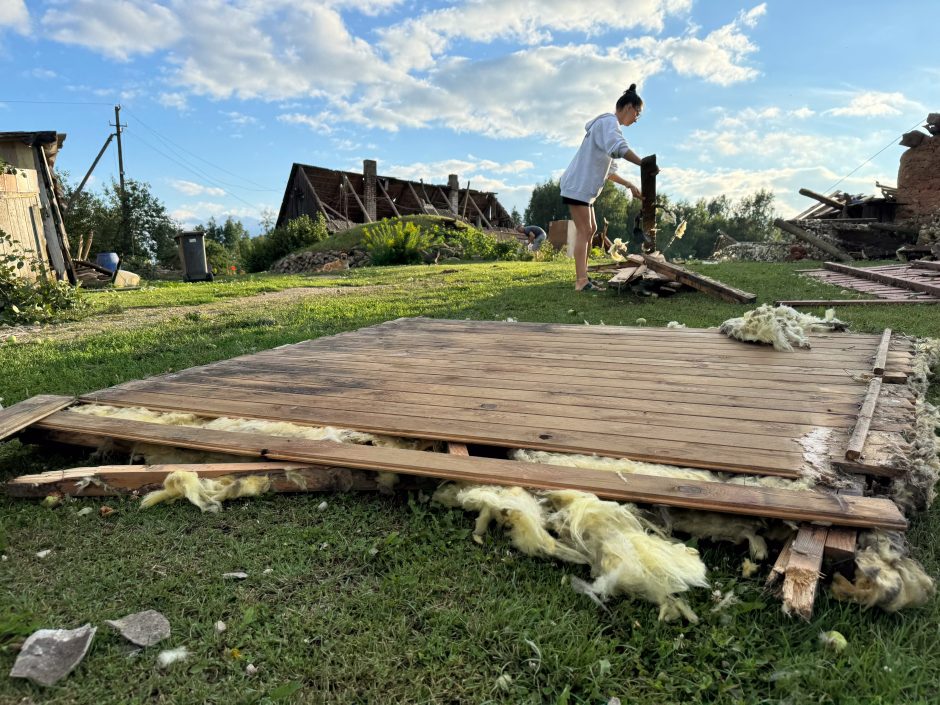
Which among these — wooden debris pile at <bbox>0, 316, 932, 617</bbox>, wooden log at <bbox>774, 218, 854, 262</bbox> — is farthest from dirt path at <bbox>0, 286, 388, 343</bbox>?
wooden log at <bbox>774, 218, 854, 262</bbox>

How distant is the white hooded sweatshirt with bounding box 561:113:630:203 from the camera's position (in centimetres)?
531

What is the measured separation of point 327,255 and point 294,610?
15.8 metres

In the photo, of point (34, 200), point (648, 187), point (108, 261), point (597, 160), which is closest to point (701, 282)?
point (648, 187)

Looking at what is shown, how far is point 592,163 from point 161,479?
4.89 m

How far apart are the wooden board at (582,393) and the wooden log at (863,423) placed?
36mm

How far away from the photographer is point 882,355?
2486mm

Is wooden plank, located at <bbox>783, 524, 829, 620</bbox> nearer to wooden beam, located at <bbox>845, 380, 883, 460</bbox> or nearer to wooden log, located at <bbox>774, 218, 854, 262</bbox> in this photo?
wooden beam, located at <bbox>845, 380, 883, 460</bbox>

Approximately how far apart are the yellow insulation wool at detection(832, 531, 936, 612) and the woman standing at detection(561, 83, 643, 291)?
4.63 m

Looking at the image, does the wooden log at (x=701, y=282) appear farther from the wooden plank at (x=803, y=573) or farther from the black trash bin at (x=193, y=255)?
the black trash bin at (x=193, y=255)

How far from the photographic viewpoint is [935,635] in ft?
3.62

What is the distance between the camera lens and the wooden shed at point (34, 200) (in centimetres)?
599

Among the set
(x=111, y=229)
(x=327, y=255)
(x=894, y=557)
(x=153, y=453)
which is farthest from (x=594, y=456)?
(x=111, y=229)

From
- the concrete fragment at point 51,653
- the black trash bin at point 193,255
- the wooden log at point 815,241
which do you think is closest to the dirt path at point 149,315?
the concrete fragment at point 51,653

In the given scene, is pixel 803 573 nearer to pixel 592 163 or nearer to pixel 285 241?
pixel 592 163
